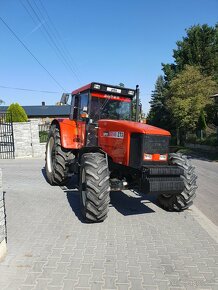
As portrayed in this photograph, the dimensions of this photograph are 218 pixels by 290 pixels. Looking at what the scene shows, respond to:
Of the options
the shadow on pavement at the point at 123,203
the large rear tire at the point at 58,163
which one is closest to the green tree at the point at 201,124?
the large rear tire at the point at 58,163

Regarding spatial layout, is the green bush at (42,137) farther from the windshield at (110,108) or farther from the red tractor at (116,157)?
the windshield at (110,108)

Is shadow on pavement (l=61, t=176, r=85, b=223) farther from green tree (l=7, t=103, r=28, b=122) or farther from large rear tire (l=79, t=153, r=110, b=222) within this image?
green tree (l=7, t=103, r=28, b=122)

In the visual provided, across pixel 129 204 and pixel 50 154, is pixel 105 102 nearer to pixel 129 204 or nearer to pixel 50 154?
pixel 129 204

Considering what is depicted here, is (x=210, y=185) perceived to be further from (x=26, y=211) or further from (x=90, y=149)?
(x=26, y=211)

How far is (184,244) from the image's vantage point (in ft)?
16.2

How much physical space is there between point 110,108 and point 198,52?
4139 centimetres

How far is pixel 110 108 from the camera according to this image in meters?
7.62

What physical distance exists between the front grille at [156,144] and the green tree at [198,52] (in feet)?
133

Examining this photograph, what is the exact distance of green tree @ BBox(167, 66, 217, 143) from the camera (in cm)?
3137

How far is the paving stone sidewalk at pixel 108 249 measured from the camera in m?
3.82

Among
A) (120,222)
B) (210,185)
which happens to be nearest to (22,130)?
(210,185)

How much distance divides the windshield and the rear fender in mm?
1145

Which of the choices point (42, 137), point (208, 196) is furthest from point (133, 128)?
point (42, 137)

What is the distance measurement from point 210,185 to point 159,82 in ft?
204
